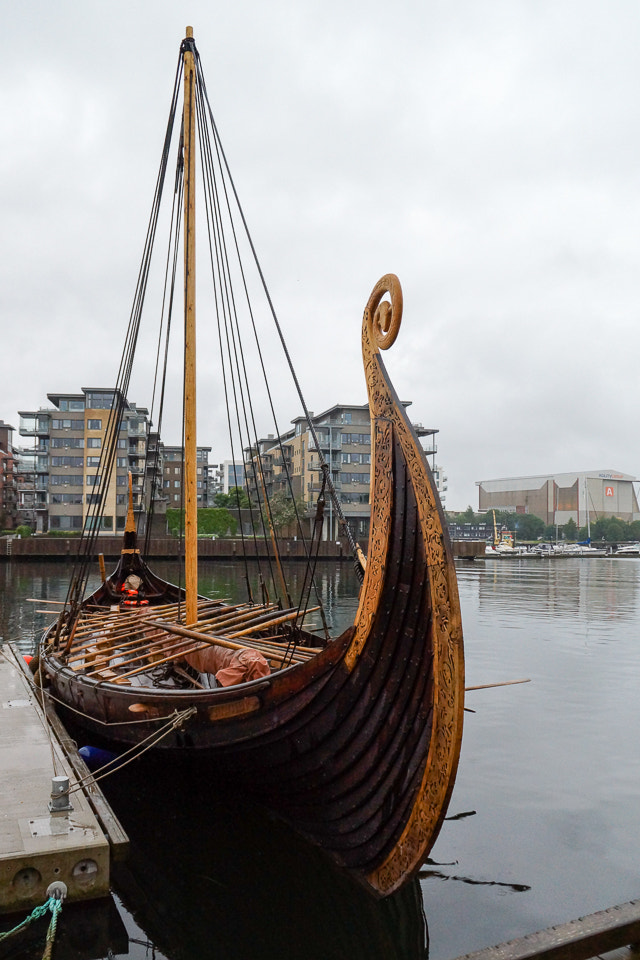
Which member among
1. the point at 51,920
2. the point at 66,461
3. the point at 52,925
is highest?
the point at 66,461

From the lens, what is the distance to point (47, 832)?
Result: 4.88 metres

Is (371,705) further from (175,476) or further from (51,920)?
(175,476)

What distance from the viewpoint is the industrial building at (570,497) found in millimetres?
128375

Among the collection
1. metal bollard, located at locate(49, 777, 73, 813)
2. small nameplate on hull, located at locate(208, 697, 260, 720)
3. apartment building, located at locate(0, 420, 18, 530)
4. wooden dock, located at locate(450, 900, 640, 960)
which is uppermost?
apartment building, located at locate(0, 420, 18, 530)

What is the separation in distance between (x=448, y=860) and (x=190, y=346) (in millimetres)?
6400

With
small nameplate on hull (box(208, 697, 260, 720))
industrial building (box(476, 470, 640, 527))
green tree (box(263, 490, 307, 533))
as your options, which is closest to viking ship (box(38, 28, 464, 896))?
small nameplate on hull (box(208, 697, 260, 720))

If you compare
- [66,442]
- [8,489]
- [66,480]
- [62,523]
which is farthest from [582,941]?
[8,489]

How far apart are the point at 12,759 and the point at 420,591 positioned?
4.17 m

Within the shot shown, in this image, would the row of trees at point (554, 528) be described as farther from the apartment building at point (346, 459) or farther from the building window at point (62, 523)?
the building window at point (62, 523)

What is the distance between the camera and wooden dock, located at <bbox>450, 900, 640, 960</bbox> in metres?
2.96

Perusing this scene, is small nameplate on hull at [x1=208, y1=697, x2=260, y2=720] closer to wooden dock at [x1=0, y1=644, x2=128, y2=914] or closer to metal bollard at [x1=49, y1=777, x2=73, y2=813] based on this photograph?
wooden dock at [x1=0, y1=644, x2=128, y2=914]

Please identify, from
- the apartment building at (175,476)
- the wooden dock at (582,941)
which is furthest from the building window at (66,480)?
the wooden dock at (582,941)

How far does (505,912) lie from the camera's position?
5.37 meters

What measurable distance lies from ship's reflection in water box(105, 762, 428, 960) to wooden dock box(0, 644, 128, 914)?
635 millimetres
